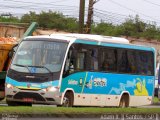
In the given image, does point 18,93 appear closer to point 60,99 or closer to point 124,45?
point 60,99

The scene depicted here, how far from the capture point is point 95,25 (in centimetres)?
9575

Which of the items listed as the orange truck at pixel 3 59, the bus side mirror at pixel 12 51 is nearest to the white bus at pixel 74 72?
the bus side mirror at pixel 12 51

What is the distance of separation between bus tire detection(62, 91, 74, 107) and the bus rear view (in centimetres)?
48

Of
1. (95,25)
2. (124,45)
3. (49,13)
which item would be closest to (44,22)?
(49,13)

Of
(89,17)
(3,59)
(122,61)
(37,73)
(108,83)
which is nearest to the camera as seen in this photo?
(37,73)

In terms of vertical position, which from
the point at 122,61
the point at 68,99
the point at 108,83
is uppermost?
the point at 122,61

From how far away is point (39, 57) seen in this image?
22.0 m

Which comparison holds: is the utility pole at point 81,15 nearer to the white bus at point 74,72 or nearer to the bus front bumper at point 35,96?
the white bus at point 74,72

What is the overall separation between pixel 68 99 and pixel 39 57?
1971 mm

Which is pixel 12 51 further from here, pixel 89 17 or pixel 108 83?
pixel 89 17

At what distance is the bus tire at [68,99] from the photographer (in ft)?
73.0

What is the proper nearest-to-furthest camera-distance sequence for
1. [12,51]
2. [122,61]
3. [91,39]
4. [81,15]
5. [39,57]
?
[39,57] < [91,39] < [12,51] < [122,61] < [81,15]

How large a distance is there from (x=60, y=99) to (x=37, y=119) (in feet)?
22.5

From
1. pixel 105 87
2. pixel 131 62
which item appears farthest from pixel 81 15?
pixel 105 87
